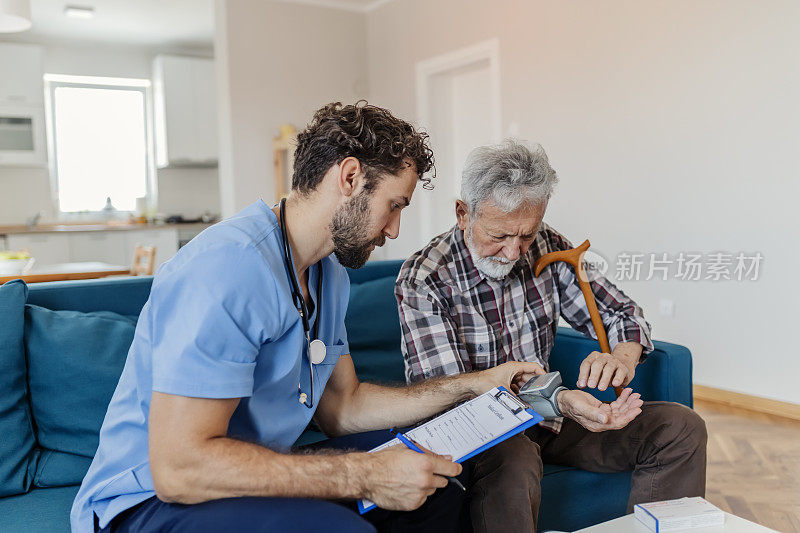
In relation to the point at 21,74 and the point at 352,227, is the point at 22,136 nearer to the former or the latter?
the point at 21,74

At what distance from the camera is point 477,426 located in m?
1.41

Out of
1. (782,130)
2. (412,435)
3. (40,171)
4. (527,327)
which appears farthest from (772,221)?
(40,171)

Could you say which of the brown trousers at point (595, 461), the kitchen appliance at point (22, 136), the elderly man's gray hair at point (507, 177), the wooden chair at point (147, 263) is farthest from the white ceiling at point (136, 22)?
the brown trousers at point (595, 461)

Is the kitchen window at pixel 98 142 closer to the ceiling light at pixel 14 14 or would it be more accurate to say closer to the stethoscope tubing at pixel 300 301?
the ceiling light at pixel 14 14

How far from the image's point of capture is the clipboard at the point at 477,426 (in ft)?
4.39

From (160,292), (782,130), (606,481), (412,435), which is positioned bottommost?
(606,481)

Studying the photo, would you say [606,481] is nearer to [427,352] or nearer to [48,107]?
[427,352]

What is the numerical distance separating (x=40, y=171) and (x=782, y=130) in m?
6.68

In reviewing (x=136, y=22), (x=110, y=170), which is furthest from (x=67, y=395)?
(x=110, y=170)

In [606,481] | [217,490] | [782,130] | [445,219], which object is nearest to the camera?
[217,490]

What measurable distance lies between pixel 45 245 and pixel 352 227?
6079 millimetres

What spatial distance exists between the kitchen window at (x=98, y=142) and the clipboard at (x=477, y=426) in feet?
23.5

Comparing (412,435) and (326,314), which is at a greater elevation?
(326,314)

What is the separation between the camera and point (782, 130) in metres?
3.44
